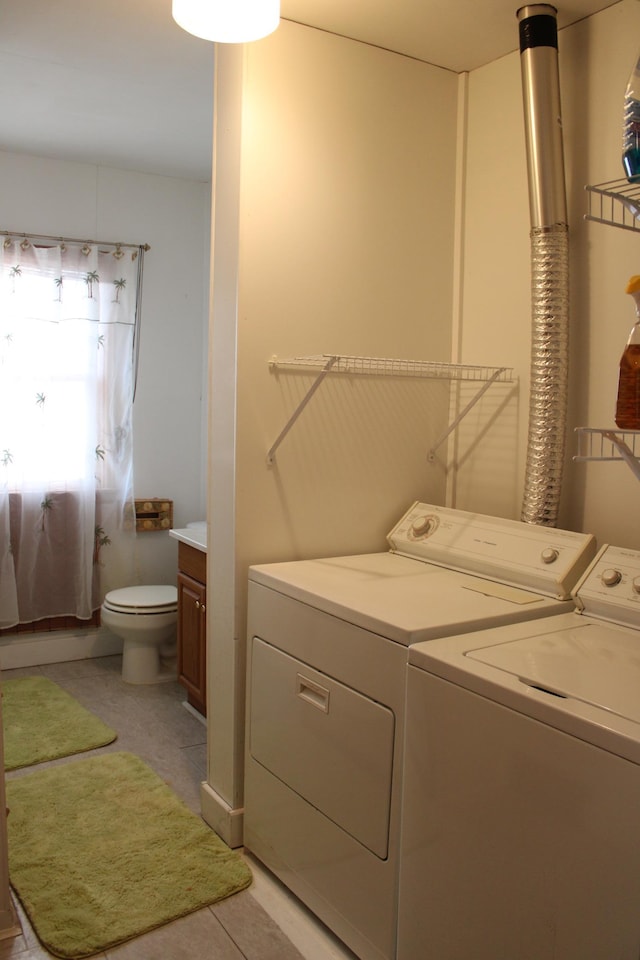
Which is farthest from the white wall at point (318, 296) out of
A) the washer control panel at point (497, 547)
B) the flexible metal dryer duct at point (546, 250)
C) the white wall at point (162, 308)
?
the white wall at point (162, 308)

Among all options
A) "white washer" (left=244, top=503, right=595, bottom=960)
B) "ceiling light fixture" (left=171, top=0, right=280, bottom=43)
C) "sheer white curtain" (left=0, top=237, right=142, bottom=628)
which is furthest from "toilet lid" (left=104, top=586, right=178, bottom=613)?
"ceiling light fixture" (left=171, top=0, right=280, bottom=43)

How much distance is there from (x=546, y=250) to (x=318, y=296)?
67 cm

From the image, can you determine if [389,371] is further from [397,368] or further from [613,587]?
[613,587]

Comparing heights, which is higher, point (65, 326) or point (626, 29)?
point (626, 29)

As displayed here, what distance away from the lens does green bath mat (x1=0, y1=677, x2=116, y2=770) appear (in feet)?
9.56

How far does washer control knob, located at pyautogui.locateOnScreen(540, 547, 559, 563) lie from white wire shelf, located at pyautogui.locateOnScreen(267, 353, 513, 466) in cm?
60

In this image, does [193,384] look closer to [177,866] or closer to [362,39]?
[362,39]

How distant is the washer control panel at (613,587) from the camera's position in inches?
69.3

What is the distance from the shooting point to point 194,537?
335cm

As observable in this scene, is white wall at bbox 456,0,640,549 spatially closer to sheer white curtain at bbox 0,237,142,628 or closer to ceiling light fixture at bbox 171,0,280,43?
ceiling light fixture at bbox 171,0,280,43

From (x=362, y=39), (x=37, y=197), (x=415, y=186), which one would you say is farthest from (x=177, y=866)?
(x=37, y=197)

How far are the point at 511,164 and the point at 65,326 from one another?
2326 mm

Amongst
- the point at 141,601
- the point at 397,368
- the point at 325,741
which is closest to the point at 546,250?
the point at 397,368

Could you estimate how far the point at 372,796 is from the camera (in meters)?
1.73
